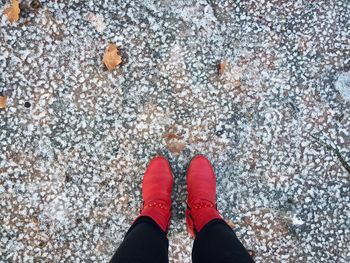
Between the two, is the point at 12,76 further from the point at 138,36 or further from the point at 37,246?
the point at 37,246

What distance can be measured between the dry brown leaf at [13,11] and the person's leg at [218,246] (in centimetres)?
174

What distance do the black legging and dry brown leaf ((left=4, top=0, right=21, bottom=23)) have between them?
→ 1.47 meters

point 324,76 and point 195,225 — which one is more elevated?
point 324,76

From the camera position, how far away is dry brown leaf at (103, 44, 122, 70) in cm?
269

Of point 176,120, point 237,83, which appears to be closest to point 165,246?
point 176,120

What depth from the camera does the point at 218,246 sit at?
2234 mm

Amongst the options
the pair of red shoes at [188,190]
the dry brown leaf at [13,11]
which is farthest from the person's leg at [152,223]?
the dry brown leaf at [13,11]

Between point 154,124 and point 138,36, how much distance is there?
1.87 feet

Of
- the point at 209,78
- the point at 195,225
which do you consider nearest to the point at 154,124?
the point at 209,78

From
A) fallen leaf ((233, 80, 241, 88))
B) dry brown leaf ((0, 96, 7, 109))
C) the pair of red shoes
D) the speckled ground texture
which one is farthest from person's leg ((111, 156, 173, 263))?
dry brown leaf ((0, 96, 7, 109))

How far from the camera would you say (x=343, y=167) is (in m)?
2.76

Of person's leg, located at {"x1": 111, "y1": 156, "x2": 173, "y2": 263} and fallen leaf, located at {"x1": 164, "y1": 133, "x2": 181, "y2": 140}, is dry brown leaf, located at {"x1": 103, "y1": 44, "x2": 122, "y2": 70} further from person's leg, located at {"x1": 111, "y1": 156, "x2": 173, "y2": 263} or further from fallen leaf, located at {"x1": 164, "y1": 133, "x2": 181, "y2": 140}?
person's leg, located at {"x1": 111, "y1": 156, "x2": 173, "y2": 263}

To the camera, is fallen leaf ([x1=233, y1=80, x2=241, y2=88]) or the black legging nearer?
the black legging

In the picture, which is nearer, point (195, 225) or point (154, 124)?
point (195, 225)
